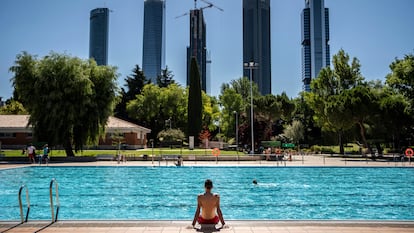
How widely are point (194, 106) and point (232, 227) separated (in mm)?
54108

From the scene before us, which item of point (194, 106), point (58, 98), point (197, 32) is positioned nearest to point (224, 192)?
point (58, 98)

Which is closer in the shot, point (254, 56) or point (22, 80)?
point (22, 80)

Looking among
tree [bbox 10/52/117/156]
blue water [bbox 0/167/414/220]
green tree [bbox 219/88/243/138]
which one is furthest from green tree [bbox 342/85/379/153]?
green tree [bbox 219/88/243/138]

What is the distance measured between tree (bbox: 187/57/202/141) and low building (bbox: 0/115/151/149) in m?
10.6

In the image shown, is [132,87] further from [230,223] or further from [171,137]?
[230,223]

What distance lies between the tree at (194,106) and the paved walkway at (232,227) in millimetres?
52565

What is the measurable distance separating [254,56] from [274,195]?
6919 inches

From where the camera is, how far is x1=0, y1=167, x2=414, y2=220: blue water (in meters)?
11.2

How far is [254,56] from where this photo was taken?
608ft

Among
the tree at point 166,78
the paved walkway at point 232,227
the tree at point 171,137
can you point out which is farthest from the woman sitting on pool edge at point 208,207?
the tree at point 166,78

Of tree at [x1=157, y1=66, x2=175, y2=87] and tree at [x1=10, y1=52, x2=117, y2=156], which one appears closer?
tree at [x1=10, y1=52, x2=117, y2=156]

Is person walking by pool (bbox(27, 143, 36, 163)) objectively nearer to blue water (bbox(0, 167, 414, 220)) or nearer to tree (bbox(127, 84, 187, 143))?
blue water (bbox(0, 167, 414, 220))

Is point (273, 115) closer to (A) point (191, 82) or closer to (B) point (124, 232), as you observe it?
(A) point (191, 82)

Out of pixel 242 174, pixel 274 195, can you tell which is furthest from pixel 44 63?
pixel 274 195
